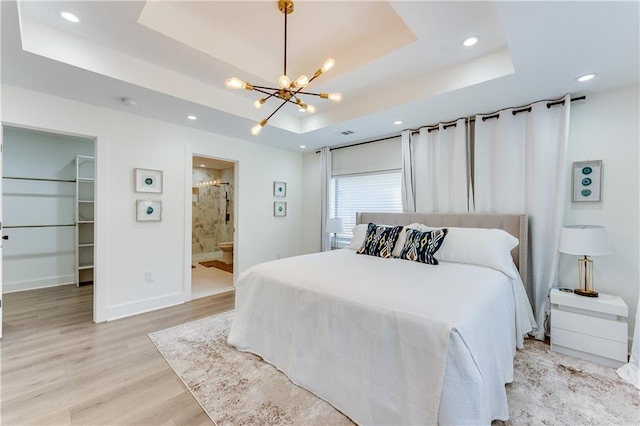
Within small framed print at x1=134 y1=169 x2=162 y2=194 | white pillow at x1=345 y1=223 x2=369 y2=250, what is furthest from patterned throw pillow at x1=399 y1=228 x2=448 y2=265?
small framed print at x1=134 y1=169 x2=162 y2=194

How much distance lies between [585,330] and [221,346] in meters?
3.21

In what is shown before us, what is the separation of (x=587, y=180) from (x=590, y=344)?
151cm

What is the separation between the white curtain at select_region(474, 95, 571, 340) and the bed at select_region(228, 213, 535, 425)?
0.18 metres

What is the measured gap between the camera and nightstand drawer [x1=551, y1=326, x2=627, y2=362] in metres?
2.13

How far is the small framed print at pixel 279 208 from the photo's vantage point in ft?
15.9

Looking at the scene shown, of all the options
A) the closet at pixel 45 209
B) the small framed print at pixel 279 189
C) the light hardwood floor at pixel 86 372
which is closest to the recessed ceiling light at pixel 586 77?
the light hardwood floor at pixel 86 372

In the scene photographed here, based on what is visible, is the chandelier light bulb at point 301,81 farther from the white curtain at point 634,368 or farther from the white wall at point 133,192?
the white curtain at point 634,368

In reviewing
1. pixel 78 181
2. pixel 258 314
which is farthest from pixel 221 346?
pixel 78 181

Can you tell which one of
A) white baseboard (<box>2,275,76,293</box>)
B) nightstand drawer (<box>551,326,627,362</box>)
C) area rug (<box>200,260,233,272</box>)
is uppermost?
nightstand drawer (<box>551,326,627,362</box>)

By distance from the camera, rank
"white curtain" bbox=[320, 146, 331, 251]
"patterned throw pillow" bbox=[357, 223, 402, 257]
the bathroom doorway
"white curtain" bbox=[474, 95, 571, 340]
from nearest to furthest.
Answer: "white curtain" bbox=[474, 95, 571, 340] < "patterned throw pillow" bbox=[357, 223, 402, 257] < "white curtain" bbox=[320, 146, 331, 251] < the bathroom doorway

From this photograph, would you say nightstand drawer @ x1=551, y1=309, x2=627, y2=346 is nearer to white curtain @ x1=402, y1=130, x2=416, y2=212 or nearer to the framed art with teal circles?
the framed art with teal circles

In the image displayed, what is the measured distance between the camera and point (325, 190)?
15.6 feet

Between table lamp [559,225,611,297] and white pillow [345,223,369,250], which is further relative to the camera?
white pillow [345,223,369,250]

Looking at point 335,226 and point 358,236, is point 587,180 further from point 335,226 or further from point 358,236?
point 335,226
